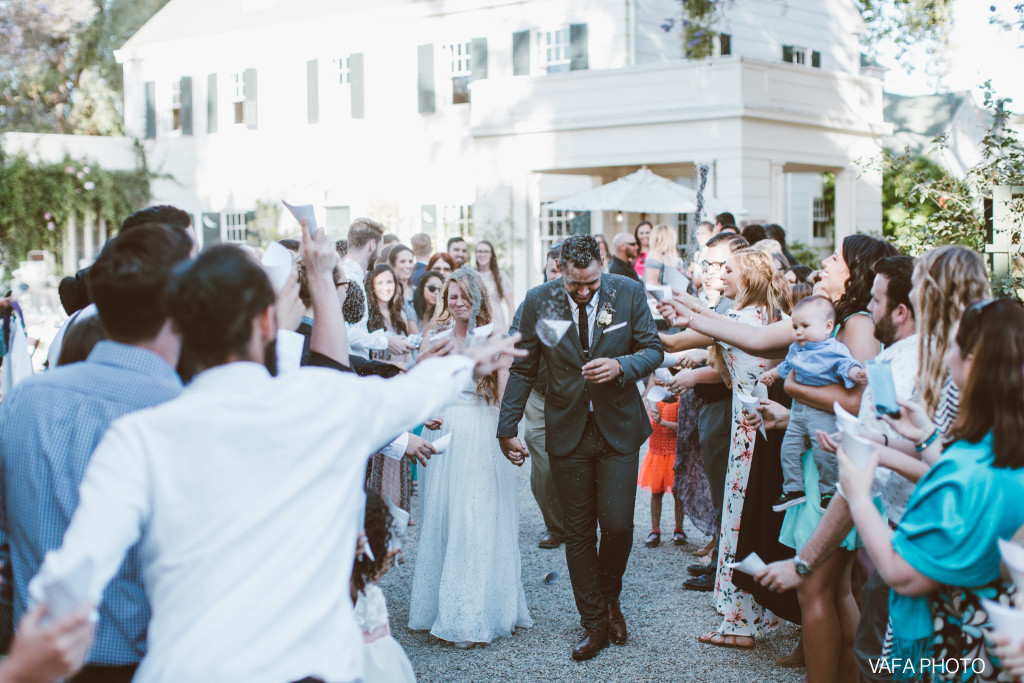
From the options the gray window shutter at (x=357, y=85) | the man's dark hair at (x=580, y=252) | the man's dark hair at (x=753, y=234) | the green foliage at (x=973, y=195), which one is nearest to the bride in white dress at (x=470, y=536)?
the man's dark hair at (x=580, y=252)

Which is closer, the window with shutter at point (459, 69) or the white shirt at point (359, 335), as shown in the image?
the white shirt at point (359, 335)

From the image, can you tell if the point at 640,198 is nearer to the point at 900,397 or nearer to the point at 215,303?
the point at 900,397

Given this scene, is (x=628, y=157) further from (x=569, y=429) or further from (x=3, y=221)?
(x=3, y=221)

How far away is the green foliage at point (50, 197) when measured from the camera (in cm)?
2694

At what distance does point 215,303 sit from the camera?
201 centimetres

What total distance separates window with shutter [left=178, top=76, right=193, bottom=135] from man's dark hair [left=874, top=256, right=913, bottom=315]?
88.6 ft

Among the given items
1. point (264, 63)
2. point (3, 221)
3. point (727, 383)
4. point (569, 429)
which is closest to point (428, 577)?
point (569, 429)

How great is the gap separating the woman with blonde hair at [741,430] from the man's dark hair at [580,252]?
783 mm

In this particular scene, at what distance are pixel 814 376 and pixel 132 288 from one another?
2.86 metres

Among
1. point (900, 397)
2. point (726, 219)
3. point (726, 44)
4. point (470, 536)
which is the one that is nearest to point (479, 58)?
point (726, 44)

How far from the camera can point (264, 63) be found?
26391mm

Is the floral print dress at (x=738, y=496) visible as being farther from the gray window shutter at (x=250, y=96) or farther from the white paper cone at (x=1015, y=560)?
the gray window shutter at (x=250, y=96)

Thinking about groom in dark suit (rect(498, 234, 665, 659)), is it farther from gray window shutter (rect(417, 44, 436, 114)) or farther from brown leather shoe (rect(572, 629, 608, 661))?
gray window shutter (rect(417, 44, 436, 114))

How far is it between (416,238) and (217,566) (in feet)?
34.9
